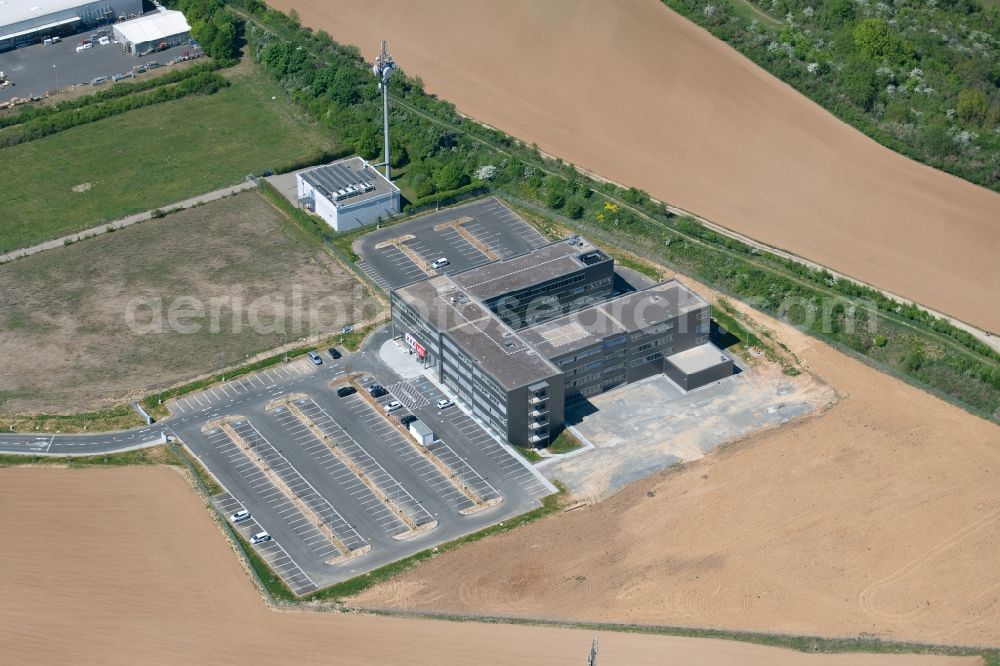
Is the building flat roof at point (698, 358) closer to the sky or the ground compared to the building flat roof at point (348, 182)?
closer to the ground

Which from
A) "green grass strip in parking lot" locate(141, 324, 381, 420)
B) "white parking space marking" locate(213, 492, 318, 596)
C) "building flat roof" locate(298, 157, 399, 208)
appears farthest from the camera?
"building flat roof" locate(298, 157, 399, 208)

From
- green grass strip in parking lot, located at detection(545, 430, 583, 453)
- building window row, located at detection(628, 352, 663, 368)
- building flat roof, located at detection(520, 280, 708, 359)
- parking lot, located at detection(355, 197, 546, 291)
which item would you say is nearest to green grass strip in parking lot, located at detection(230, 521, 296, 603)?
green grass strip in parking lot, located at detection(545, 430, 583, 453)

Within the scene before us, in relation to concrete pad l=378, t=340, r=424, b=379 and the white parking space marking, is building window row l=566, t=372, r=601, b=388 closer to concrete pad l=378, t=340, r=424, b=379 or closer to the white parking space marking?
concrete pad l=378, t=340, r=424, b=379

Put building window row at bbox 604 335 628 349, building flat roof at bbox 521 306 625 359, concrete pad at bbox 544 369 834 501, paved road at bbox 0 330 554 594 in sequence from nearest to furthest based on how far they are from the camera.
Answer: paved road at bbox 0 330 554 594, concrete pad at bbox 544 369 834 501, building flat roof at bbox 521 306 625 359, building window row at bbox 604 335 628 349

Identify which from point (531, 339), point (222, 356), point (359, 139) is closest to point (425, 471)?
point (531, 339)

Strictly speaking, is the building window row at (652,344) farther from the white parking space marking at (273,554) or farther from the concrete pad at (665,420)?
the white parking space marking at (273,554)

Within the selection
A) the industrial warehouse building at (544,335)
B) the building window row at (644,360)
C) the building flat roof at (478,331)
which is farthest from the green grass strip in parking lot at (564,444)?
the building window row at (644,360)

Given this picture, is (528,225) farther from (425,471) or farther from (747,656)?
(747,656)
